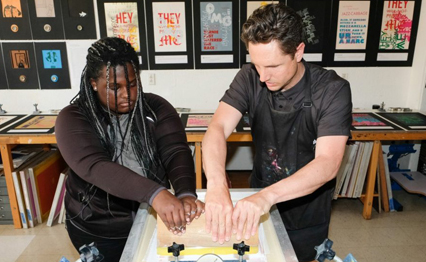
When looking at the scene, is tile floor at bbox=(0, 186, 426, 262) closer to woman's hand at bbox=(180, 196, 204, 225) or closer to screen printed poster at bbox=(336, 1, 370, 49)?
screen printed poster at bbox=(336, 1, 370, 49)

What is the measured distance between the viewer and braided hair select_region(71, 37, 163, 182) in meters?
1.22

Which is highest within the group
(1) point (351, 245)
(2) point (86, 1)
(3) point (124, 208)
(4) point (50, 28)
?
(2) point (86, 1)

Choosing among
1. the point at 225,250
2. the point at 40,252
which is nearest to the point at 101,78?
the point at 225,250

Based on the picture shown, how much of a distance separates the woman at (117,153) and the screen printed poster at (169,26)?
5.68ft

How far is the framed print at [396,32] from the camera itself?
3000 mm

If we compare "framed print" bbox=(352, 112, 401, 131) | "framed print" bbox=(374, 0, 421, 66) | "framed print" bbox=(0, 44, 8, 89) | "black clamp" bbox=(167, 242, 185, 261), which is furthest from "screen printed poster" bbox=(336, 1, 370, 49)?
"framed print" bbox=(0, 44, 8, 89)

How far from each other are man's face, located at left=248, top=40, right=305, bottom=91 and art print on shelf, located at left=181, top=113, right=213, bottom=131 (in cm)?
140

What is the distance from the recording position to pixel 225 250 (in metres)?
1.07

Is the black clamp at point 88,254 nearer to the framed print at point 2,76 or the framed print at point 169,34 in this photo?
the framed print at point 169,34

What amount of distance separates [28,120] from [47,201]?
0.68 m

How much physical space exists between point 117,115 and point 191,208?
1.56 ft

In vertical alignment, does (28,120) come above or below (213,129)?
below

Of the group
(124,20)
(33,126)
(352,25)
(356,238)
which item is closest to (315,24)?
(352,25)

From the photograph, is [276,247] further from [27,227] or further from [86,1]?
[86,1]
